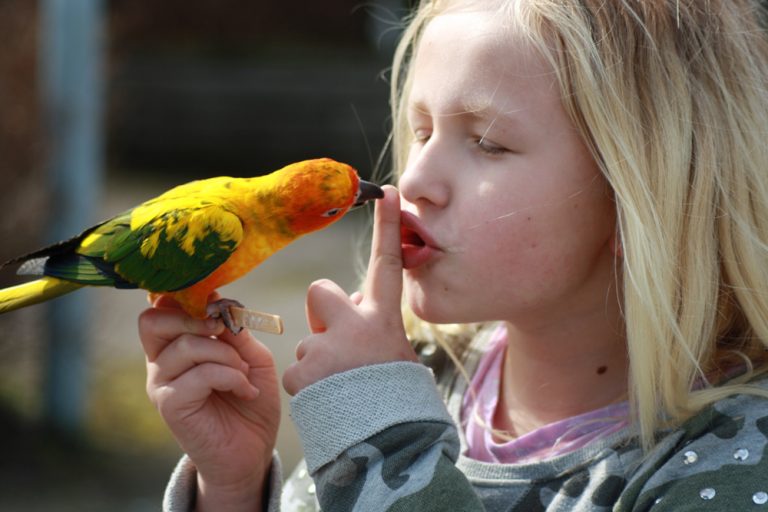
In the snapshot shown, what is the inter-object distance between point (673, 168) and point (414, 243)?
0.44 metres

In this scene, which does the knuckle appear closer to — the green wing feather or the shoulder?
the green wing feather

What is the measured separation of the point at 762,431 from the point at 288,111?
9666 millimetres

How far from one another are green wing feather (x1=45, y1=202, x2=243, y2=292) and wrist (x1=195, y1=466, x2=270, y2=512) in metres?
0.39

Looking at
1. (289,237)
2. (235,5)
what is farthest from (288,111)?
(289,237)

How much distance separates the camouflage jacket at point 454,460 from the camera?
55.7 inches

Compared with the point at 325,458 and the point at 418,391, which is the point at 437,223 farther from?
the point at 325,458

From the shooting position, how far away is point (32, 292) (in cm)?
161

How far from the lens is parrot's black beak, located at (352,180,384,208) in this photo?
5.34 feet

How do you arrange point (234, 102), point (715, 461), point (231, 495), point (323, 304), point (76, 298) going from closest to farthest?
point (715, 461), point (323, 304), point (231, 495), point (76, 298), point (234, 102)

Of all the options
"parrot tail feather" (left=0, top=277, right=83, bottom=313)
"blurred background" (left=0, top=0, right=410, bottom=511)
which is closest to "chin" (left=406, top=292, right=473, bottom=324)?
"parrot tail feather" (left=0, top=277, right=83, bottom=313)

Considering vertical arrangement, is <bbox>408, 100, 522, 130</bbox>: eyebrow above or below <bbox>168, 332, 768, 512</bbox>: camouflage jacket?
above

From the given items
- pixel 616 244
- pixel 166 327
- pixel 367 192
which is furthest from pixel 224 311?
pixel 616 244

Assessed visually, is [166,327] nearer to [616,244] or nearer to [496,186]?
[496,186]

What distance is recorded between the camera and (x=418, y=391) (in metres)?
1.54
